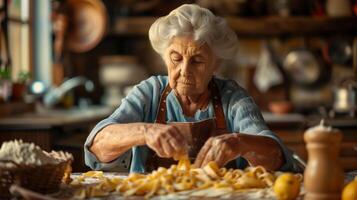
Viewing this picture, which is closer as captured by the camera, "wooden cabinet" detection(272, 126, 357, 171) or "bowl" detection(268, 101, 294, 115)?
"wooden cabinet" detection(272, 126, 357, 171)

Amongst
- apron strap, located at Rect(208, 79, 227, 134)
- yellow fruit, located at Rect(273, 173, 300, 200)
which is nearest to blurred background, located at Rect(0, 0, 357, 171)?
apron strap, located at Rect(208, 79, 227, 134)

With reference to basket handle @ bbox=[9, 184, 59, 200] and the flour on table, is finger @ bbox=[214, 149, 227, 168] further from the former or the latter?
basket handle @ bbox=[9, 184, 59, 200]

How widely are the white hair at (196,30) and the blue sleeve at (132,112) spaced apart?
156mm

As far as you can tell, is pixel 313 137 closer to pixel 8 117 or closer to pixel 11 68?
pixel 8 117

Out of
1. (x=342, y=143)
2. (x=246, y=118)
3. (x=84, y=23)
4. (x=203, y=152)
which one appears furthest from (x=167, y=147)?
(x=84, y=23)

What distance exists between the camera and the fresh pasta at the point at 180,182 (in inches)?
79.7

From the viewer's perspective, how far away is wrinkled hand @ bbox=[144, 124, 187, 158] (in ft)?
7.37

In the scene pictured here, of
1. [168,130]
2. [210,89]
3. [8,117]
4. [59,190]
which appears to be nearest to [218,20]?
[210,89]

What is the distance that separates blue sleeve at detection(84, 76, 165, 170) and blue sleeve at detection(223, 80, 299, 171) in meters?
0.28

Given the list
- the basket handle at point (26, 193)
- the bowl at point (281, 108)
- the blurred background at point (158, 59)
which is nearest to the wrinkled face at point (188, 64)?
the basket handle at point (26, 193)

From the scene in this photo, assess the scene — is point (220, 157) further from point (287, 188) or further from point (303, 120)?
point (303, 120)

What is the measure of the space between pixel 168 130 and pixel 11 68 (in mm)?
3752

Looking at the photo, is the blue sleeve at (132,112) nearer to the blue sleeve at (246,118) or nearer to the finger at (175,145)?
the blue sleeve at (246,118)

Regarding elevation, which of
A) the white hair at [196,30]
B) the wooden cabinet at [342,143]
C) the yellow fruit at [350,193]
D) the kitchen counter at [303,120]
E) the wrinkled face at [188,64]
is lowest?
the wooden cabinet at [342,143]
